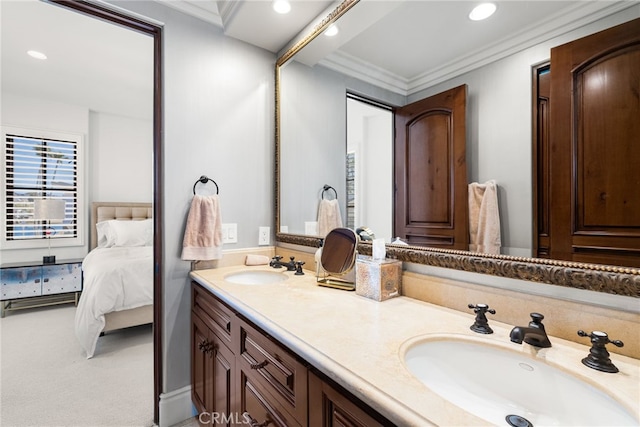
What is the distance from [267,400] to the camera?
37.1 inches

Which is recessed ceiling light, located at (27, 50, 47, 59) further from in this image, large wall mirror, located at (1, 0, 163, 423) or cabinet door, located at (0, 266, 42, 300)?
cabinet door, located at (0, 266, 42, 300)

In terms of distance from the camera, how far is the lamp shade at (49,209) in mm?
3580

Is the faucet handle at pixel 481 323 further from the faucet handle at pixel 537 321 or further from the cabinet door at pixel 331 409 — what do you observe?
the cabinet door at pixel 331 409

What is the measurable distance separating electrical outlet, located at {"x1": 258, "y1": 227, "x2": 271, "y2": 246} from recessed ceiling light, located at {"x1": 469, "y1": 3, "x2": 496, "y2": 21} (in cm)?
158

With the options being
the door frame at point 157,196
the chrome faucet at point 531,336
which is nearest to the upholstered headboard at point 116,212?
the door frame at point 157,196

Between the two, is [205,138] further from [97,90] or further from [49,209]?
[49,209]

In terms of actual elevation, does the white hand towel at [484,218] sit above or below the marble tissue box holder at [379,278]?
above

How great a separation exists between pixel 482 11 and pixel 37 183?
17.0 ft

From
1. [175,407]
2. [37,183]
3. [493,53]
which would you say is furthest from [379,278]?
[37,183]

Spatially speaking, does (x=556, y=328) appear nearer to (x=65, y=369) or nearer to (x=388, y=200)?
(x=388, y=200)

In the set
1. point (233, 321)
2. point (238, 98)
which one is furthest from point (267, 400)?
Answer: point (238, 98)

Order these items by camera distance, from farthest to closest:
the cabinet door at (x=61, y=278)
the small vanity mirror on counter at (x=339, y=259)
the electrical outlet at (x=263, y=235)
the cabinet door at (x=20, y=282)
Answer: the cabinet door at (x=61, y=278) → the cabinet door at (x=20, y=282) → the electrical outlet at (x=263, y=235) → the small vanity mirror on counter at (x=339, y=259)

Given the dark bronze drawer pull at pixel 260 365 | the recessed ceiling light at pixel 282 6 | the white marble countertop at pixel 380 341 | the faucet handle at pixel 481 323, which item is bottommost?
the dark bronze drawer pull at pixel 260 365

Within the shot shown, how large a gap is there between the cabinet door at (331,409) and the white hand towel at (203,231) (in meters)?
1.16
